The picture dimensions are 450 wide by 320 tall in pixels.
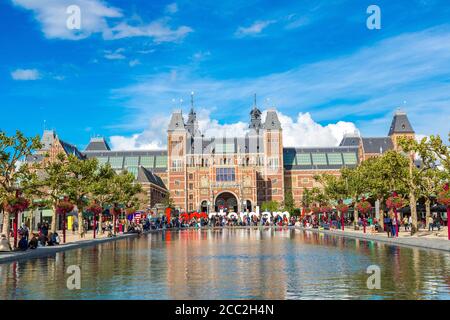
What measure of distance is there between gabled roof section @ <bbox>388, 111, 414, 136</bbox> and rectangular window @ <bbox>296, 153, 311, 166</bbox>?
1072 inches

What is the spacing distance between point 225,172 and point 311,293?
131m

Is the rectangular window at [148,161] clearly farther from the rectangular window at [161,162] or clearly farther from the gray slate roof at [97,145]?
the gray slate roof at [97,145]

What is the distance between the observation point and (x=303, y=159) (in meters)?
161

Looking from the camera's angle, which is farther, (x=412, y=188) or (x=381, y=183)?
(x=381, y=183)

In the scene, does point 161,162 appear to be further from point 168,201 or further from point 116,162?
point 168,201

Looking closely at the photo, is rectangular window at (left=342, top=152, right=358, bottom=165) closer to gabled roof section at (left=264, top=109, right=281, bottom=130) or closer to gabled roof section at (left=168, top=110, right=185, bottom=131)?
gabled roof section at (left=264, top=109, right=281, bottom=130)

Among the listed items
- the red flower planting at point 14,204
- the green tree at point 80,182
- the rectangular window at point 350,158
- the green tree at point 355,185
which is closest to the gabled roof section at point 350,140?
the rectangular window at point 350,158

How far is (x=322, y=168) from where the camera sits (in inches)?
6156

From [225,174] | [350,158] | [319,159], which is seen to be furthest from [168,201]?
[350,158]

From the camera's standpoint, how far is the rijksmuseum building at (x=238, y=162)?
143750 millimetres

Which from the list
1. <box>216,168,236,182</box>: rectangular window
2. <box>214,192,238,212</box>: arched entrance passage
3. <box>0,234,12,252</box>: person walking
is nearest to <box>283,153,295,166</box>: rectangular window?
<box>214,192,238,212</box>: arched entrance passage

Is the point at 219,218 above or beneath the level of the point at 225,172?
beneath
